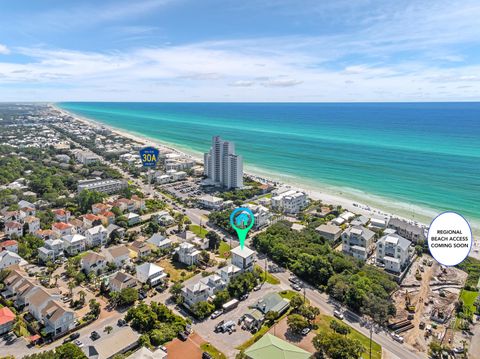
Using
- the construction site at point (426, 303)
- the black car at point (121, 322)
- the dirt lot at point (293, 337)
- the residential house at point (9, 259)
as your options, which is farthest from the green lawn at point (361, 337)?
the residential house at point (9, 259)

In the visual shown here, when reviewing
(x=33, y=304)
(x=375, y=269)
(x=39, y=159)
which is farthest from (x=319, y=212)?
(x=39, y=159)

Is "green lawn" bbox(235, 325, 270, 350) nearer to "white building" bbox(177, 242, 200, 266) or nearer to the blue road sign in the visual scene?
"white building" bbox(177, 242, 200, 266)

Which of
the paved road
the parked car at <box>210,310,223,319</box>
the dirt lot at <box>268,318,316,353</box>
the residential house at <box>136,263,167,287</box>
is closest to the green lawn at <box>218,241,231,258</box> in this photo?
the paved road

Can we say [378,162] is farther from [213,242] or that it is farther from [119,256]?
[119,256]

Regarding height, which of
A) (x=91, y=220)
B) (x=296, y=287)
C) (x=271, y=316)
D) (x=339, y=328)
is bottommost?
(x=296, y=287)

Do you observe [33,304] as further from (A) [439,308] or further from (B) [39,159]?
(B) [39,159]

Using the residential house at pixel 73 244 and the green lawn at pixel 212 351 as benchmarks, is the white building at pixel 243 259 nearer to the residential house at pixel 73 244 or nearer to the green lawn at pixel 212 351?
the green lawn at pixel 212 351

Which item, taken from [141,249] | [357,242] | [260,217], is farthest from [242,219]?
[357,242]
